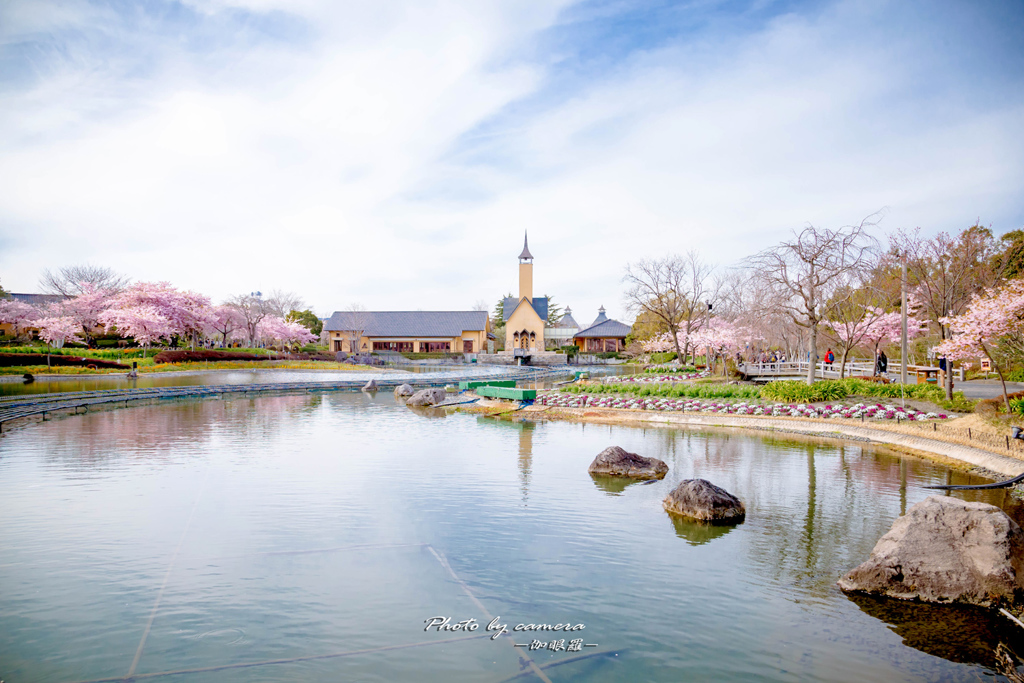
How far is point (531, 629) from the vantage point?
573 centimetres

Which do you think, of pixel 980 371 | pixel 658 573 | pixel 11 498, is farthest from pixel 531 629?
pixel 980 371

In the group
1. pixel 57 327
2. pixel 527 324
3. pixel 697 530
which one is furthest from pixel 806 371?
pixel 57 327

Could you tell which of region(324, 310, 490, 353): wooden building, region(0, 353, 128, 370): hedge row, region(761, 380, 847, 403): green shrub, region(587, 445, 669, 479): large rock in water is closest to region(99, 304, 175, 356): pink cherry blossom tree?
region(0, 353, 128, 370): hedge row

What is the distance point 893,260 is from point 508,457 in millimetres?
22164

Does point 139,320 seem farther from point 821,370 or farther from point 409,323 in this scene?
point 821,370

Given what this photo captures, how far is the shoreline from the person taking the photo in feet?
38.8

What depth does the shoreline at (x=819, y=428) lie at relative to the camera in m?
11.8

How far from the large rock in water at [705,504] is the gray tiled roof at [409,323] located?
6537 cm

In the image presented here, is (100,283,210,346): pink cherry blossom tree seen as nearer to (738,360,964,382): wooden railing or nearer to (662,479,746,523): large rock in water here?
(738,360,964,382): wooden railing

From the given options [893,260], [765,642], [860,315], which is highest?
[893,260]

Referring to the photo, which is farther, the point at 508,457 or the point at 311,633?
the point at 508,457

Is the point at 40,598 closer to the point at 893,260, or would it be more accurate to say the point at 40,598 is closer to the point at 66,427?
the point at 66,427

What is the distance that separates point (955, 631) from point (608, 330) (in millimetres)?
65312

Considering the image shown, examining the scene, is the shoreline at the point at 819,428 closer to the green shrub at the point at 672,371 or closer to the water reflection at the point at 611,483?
the water reflection at the point at 611,483
